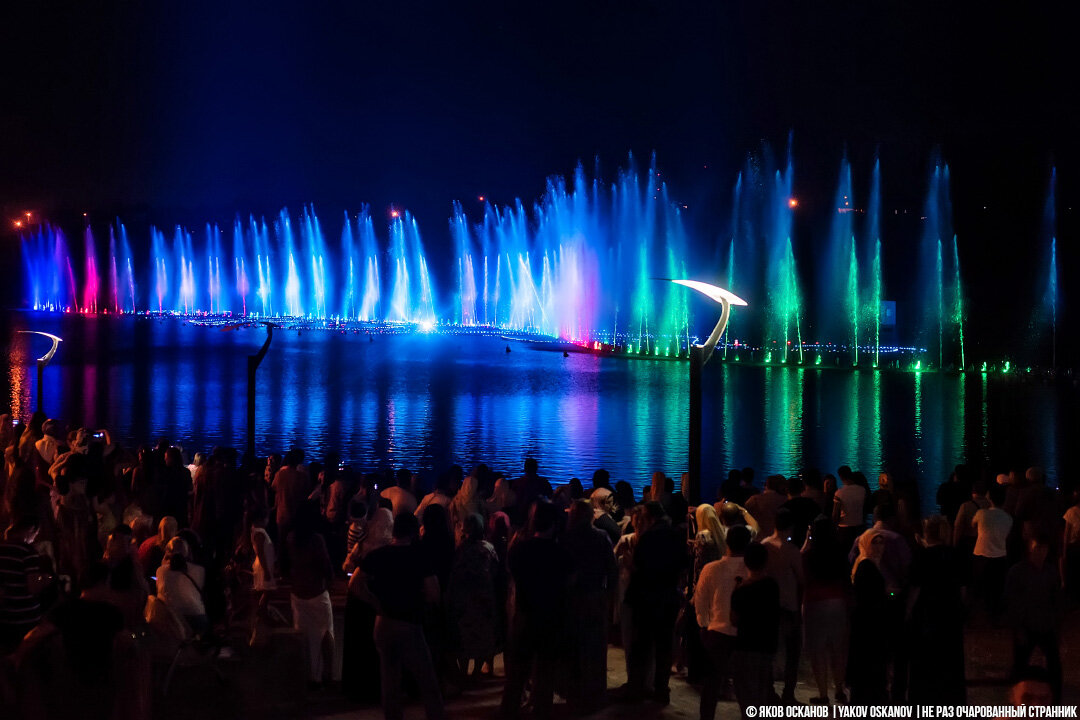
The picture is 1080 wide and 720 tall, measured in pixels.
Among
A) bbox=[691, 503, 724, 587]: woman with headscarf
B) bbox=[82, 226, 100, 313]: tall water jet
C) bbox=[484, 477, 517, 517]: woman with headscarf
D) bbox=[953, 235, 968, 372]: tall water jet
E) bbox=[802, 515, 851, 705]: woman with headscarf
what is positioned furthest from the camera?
bbox=[82, 226, 100, 313]: tall water jet

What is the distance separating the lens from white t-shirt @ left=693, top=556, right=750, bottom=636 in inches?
219

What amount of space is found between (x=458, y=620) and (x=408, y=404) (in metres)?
22.6

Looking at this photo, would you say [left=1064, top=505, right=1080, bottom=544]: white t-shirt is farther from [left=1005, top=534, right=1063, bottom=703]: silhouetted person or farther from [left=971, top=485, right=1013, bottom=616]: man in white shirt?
[left=1005, top=534, right=1063, bottom=703]: silhouetted person

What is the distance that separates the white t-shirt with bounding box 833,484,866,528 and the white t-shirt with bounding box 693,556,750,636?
9.77 ft

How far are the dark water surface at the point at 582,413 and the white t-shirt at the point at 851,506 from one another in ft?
25.3

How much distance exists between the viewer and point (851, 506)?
330 inches

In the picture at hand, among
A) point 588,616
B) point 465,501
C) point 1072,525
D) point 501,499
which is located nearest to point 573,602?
point 588,616

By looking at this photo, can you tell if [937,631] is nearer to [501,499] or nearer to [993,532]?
[993,532]

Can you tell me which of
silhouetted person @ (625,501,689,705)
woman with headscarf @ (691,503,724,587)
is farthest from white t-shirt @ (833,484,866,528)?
silhouetted person @ (625,501,689,705)

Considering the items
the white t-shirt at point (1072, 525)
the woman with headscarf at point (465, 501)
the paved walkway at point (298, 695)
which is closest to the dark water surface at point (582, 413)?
the white t-shirt at point (1072, 525)

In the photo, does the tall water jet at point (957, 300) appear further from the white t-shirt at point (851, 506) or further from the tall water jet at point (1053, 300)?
the white t-shirt at point (851, 506)

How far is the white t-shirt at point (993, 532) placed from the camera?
24.8 feet

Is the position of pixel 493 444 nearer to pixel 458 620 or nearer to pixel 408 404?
pixel 408 404

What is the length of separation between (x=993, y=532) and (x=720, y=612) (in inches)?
120
